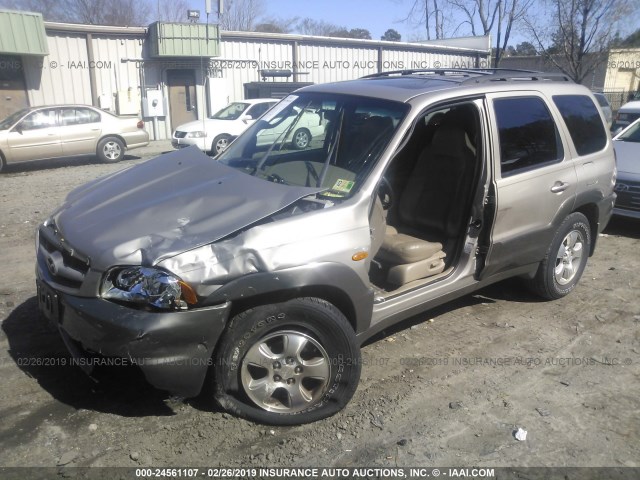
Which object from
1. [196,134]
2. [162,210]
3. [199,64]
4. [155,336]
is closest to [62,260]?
[162,210]

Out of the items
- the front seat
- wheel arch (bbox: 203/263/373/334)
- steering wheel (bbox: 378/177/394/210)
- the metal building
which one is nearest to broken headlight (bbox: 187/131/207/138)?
the metal building

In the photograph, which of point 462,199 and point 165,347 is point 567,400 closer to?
point 462,199

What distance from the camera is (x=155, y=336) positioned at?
265 cm

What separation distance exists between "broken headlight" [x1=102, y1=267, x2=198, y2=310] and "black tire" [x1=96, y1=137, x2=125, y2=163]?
1222 cm

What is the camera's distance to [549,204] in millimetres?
4371

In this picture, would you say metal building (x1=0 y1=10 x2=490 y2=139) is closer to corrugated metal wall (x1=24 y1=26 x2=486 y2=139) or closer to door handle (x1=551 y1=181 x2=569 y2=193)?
corrugated metal wall (x1=24 y1=26 x2=486 y2=139)

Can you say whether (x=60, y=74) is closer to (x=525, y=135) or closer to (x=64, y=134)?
(x=64, y=134)

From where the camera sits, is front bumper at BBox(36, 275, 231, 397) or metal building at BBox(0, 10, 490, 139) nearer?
front bumper at BBox(36, 275, 231, 397)

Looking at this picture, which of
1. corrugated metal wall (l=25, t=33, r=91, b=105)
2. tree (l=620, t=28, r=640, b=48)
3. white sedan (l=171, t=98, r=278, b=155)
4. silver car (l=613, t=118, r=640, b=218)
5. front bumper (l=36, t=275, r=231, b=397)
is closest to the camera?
front bumper (l=36, t=275, r=231, b=397)

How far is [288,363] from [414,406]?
0.88 m

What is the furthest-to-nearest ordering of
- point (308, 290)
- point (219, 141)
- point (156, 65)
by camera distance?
1. point (156, 65)
2. point (219, 141)
3. point (308, 290)

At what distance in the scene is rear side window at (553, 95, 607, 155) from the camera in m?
4.66

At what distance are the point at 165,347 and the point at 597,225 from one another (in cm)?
415

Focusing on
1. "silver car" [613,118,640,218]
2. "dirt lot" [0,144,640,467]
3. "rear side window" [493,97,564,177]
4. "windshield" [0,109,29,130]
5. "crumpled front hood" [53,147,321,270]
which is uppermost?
"rear side window" [493,97,564,177]
